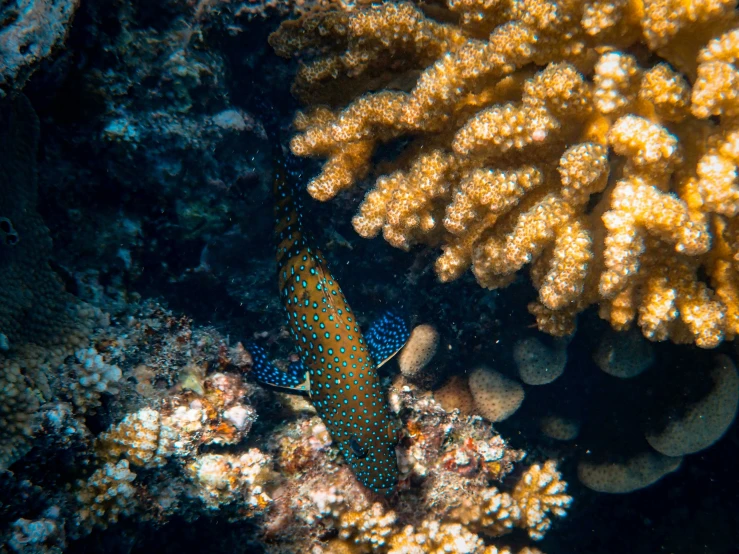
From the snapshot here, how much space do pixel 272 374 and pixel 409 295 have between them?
1.84m

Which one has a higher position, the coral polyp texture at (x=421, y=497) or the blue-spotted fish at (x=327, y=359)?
the blue-spotted fish at (x=327, y=359)

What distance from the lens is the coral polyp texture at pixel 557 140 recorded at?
2922mm

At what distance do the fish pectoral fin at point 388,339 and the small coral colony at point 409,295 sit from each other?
0.08 feet

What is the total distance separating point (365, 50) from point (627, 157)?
2286 mm

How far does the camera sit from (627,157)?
3162 millimetres

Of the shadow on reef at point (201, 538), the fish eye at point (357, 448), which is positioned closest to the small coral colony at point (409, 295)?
the fish eye at point (357, 448)

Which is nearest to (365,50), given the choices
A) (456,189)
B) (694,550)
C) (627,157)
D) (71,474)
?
(456,189)

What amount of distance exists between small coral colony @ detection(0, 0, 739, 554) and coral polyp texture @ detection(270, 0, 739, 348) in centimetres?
2

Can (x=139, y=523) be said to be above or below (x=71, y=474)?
below

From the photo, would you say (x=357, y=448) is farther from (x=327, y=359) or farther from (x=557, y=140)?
(x=557, y=140)

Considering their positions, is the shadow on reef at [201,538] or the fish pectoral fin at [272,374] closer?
the shadow on reef at [201,538]

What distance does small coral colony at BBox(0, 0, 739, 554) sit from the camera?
3080 mm

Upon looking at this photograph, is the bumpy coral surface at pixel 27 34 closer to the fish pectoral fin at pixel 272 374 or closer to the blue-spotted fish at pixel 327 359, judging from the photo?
the blue-spotted fish at pixel 327 359

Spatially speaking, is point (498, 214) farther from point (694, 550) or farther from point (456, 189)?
point (694, 550)
